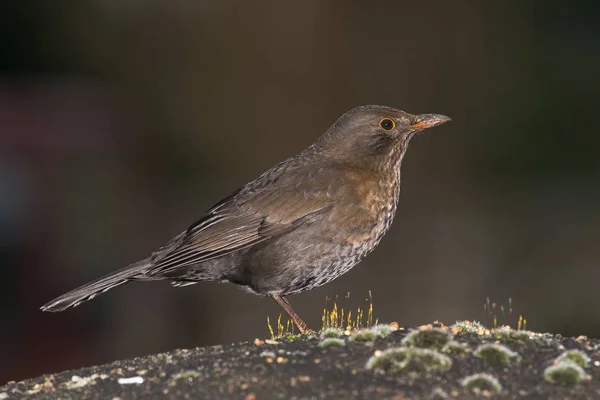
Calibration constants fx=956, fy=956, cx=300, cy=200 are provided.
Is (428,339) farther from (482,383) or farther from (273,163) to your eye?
(273,163)

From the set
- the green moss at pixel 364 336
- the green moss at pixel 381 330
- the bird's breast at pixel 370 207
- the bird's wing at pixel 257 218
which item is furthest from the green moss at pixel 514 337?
the bird's wing at pixel 257 218

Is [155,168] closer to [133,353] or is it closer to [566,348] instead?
[133,353]

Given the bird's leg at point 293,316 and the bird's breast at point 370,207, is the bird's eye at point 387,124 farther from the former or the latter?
the bird's leg at point 293,316

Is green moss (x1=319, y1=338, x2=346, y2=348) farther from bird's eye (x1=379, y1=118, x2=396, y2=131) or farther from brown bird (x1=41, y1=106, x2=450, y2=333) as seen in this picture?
bird's eye (x1=379, y1=118, x2=396, y2=131)

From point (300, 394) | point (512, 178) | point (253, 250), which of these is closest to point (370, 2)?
point (512, 178)

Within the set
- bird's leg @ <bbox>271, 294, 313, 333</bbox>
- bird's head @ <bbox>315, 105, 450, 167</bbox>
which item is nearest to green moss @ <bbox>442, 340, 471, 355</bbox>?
bird's leg @ <bbox>271, 294, 313, 333</bbox>

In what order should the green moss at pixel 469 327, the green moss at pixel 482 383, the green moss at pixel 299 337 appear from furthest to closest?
the green moss at pixel 469 327, the green moss at pixel 299 337, the green moss at pixel 482 383
